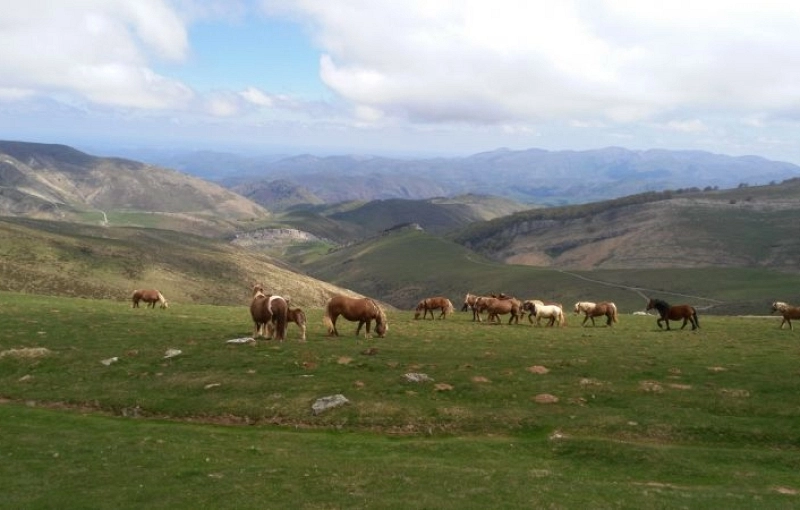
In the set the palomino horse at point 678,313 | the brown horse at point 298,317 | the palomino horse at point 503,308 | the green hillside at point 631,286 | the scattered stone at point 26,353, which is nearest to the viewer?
the scattered stone at point 26,353

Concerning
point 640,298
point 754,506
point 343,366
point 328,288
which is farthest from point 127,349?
point 640,298

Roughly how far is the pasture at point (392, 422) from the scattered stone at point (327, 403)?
0.29 metres

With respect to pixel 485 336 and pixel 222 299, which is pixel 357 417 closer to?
pixel 485 336

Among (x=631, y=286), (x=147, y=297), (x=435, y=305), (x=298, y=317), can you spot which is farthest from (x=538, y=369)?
(x=631, y=286)

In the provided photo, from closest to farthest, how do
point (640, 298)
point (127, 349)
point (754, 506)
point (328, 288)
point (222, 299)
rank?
point (754, 506) < point (127, 349) < point (222, 299) < point (328, 288) < point (640, 298)

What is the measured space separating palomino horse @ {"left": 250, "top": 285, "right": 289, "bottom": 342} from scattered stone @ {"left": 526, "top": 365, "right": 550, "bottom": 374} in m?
13.0

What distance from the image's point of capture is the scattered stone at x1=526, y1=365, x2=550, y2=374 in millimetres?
26266

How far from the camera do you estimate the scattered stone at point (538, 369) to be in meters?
26.3

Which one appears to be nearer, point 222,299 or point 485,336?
point 485,336

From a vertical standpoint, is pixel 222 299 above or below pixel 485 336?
below

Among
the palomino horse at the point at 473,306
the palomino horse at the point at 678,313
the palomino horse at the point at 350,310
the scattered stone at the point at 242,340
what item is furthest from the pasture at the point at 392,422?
the palomino horse at the point at 473,306

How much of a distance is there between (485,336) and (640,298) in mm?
128443

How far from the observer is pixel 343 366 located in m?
26.1

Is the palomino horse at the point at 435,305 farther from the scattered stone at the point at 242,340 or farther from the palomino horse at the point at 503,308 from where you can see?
the scattered stone at the point at 242,340
